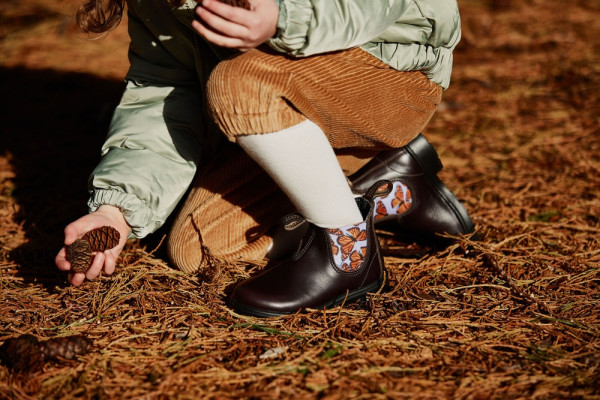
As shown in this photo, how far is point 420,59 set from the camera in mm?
1431

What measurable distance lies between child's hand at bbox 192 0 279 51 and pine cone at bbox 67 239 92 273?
523mm

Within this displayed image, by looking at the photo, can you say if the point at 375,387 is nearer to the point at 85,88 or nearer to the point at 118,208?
the point at 118,208

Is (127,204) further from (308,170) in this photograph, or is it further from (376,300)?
(376,300)

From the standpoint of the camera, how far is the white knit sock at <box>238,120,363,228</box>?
126 cm

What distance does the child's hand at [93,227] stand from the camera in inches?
50.5

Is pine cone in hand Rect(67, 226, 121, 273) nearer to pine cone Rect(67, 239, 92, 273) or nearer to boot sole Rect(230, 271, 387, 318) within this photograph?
pine cone Rect(67, 239, 92, 273)

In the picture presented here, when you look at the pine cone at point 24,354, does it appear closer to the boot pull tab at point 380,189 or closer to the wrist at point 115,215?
the wrist at point 115,215

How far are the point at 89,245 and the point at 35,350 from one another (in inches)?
9.8

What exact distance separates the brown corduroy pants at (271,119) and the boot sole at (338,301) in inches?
10.0

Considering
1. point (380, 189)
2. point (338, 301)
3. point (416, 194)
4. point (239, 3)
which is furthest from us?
point (416, 194)

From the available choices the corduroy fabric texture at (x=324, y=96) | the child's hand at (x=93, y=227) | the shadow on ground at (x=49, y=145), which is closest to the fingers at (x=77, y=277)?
the child's hand at (x=93, y=227)

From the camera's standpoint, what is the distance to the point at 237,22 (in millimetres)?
1135

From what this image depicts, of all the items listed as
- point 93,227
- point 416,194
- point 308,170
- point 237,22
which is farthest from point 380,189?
point 93,227

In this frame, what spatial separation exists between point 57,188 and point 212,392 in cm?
123
